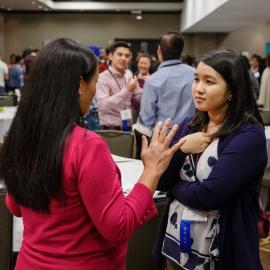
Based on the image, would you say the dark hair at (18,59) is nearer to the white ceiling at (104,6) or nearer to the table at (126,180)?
the white ceiling at (104,6)

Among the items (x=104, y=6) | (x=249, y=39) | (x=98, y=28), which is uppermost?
(x=104, y=6)

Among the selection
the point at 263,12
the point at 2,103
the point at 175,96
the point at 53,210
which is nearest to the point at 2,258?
the point at 53,210

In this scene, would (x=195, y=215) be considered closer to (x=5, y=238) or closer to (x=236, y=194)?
(x=236, y=194)

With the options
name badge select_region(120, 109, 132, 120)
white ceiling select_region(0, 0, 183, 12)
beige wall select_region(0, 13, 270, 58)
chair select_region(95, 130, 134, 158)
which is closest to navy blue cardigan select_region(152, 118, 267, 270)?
chair select_region(95, 130, 134, 158)

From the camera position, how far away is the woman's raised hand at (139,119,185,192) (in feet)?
4.11

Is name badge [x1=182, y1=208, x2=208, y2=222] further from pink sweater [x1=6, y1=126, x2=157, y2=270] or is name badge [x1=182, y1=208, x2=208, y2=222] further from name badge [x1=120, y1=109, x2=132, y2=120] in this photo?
name badge [x1=120, y1=109, x2=132, y2=120]

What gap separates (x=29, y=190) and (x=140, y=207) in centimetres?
30

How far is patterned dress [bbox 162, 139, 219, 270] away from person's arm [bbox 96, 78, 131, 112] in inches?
93.1

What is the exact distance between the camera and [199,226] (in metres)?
1.61

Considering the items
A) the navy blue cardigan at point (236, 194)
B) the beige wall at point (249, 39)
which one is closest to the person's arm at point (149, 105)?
the navy blue cardigan at point (236, 194)

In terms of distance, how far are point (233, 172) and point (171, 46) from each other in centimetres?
216

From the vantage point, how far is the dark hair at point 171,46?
3.51 meters

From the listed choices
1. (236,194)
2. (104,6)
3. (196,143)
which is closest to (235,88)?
(196,143)

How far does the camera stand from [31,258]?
123cm
